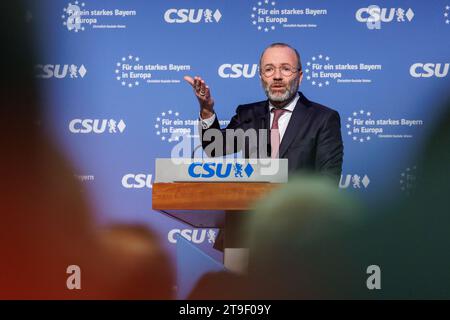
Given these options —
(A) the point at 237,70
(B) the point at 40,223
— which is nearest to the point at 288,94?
(A) the point at 237,70

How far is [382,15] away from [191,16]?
1.26 meters

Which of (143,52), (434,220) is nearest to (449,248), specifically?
(434,220)

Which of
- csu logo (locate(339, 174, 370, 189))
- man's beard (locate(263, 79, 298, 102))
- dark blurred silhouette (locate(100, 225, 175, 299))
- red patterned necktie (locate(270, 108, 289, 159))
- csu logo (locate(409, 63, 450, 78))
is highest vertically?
csu logo (locate(409, 63, 450, 78))

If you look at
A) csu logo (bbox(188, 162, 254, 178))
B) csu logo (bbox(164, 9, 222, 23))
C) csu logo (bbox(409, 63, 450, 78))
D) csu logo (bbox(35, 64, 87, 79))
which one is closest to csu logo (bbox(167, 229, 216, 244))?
csu logo (bbox(35, 64, 87, 79))

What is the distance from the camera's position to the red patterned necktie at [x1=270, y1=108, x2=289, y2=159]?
4293 mm

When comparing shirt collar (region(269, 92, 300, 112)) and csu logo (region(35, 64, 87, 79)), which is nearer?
shirt collar (region(269, 92, 300, 112))

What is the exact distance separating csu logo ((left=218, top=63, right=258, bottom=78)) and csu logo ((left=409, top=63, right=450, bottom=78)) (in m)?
1.03

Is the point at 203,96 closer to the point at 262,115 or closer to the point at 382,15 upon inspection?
the point at 262,115

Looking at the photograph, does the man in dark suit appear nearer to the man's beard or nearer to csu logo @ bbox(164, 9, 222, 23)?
the man's beard

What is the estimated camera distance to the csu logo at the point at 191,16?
4594 millimetres

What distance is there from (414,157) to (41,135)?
2454 mm

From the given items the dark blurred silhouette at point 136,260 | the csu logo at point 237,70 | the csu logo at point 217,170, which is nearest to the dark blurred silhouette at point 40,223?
the dark blurred silhouette at point 136,260

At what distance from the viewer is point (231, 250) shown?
3.14 meters
